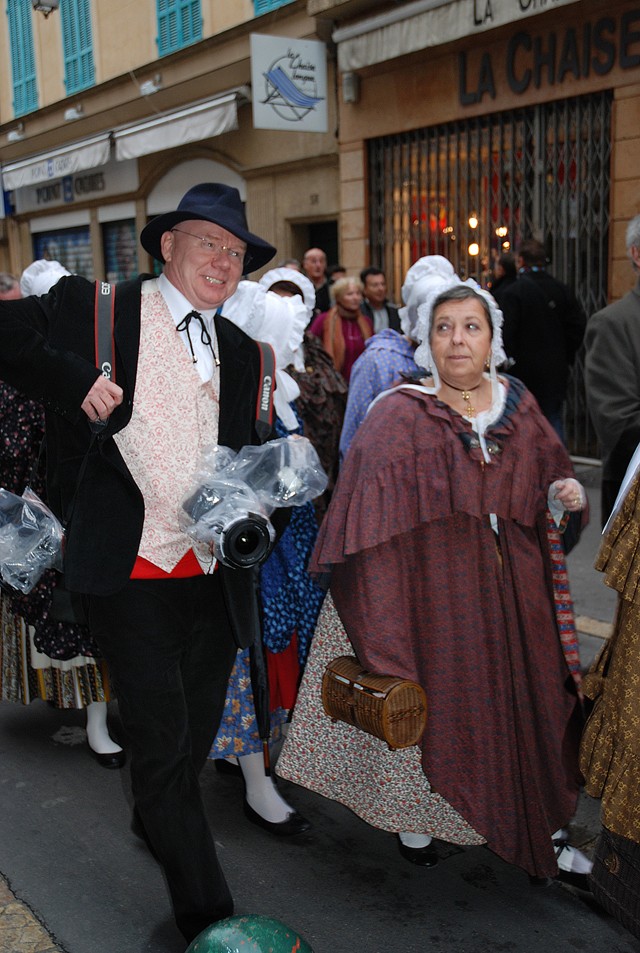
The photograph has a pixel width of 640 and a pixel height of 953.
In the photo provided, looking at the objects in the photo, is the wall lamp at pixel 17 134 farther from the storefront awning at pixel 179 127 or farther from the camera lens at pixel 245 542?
the camera lens at pixel 245 542

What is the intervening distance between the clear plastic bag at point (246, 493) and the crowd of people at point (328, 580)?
5 cm

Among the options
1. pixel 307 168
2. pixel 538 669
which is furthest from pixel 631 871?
pixel 307 168

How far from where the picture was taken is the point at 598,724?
2525 mm

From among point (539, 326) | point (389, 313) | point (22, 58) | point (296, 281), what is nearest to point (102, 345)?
point (296, 281)

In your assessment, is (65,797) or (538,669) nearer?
(538,669)

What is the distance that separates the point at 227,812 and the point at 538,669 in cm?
128

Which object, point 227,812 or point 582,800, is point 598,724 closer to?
point 582,800

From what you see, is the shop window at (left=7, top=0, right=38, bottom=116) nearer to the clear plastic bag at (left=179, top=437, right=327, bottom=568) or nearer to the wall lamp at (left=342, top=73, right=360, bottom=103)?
the wall lamp at (left=342, top=73, right=360, bottom=103)

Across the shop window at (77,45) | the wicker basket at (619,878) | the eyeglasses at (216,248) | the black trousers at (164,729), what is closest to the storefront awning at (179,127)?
the shop window at (77,45)

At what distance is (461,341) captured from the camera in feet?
9.42

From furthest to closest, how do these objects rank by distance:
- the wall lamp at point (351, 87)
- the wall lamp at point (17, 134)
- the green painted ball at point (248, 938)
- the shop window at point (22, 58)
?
1. the wall lamp at point (17, 134)
2. the shop window at point (22, 58)
3. the wall lamp at point (351, 87)
4. the green painted ball at point (248, 938)

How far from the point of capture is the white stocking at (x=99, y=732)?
3.83m

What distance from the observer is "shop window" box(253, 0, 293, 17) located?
39.2 ft

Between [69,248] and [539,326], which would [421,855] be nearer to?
[539,326]
